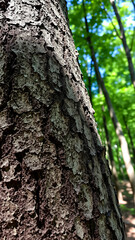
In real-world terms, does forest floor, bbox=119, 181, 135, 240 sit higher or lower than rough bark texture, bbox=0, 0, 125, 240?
lower

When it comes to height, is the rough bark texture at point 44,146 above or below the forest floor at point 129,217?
above

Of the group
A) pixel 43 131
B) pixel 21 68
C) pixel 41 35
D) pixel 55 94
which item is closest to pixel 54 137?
pixel 43 131

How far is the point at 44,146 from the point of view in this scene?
0.64m

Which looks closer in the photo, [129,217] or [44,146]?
[44,146]

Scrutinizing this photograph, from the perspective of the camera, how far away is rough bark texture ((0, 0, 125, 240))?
57 cm

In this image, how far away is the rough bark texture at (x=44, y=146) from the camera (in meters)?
0.57

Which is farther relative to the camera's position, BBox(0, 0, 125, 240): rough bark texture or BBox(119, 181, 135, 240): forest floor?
BBox(119, 181, 135, 240): forest floor

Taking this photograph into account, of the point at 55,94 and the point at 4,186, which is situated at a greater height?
the point at 55,94

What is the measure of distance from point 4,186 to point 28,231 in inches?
6.2

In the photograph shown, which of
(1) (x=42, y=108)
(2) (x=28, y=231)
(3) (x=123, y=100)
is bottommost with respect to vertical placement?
(2) (x=28, y=231)

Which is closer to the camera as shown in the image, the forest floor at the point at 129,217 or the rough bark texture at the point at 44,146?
the rough bark texture at the point at 44,146

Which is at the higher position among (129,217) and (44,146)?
(44,146)

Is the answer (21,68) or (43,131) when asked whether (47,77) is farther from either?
(43,131)

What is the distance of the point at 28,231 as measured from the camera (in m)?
0.54
